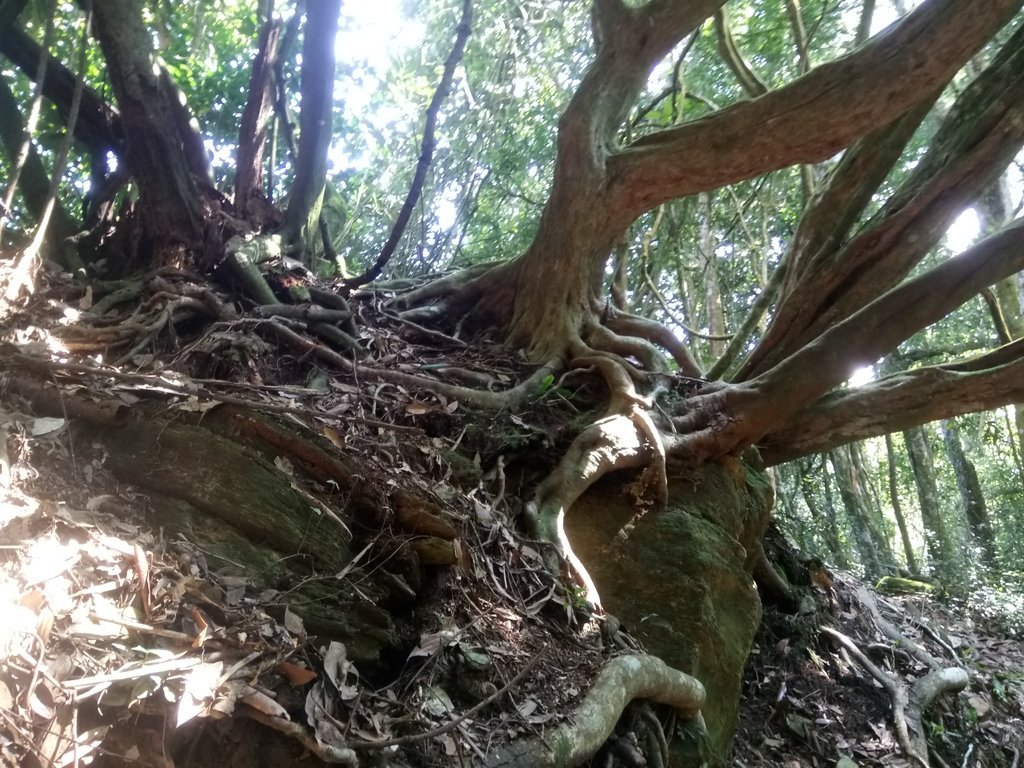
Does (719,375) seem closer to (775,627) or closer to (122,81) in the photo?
(775,627)

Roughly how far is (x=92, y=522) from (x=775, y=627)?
4.32m

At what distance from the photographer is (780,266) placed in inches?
227

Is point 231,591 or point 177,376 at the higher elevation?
point 177,376

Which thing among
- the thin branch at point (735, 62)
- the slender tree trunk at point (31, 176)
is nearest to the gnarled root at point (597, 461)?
the thin branch at point (735, 62)

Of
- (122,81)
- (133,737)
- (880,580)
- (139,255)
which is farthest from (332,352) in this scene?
(880,580)

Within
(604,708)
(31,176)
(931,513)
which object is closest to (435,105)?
(31,176)

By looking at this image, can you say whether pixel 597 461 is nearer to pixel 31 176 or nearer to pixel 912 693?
pixel 912 693

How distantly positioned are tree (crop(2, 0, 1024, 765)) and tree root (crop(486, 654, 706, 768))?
36 mm

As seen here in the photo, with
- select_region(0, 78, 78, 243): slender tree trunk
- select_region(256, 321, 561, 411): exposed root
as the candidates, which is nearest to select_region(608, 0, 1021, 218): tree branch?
select_region(256, 321, 561, 411): exposed root

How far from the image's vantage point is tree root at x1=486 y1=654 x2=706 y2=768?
241 centimetres

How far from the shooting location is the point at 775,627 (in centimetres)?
496

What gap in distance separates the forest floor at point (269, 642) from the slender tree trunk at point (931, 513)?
4473 millimetres

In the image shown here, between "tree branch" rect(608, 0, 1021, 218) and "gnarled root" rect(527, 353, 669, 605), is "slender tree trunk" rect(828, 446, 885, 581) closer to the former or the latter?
"gnarled root" rect(527, 353, 669, 605)

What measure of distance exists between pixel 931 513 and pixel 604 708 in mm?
8824
